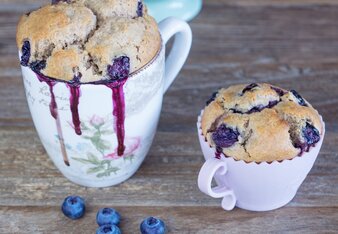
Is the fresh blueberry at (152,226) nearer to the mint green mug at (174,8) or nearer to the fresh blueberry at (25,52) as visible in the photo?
the fresh blueberry at (25,52)

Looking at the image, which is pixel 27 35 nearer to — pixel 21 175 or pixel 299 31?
pixel 21 175

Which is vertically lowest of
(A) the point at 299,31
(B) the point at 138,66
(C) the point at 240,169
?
(A) the point at 299,31

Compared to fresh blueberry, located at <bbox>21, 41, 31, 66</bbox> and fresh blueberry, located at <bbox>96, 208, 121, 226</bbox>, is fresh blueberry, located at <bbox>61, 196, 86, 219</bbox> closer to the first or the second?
fresh blueberry, located at <bbox>96, 208, 121, 226</bbox>

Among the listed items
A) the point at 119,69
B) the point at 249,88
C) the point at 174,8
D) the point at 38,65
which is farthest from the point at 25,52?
the point at 174,8

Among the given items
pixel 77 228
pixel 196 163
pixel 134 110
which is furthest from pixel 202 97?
pixel 77 228

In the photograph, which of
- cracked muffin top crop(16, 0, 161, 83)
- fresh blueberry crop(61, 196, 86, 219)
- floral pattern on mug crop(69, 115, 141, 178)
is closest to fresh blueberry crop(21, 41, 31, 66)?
cracked muffin top crop(16, 0, 161, 83)
